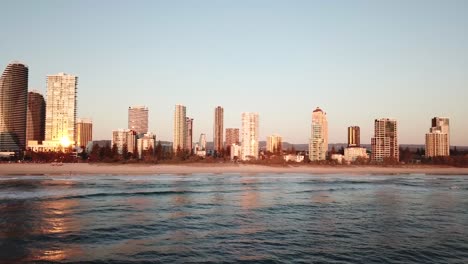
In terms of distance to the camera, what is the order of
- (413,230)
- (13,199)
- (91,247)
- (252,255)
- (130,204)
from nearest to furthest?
(252,255) → (91,247) → (413,230) → (130,204) → (13,199)

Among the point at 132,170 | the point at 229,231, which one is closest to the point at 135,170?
the point at 132,170

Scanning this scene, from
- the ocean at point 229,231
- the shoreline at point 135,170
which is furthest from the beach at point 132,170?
the ocean at point 229,231

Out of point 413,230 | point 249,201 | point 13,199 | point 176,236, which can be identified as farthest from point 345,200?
point 13,199

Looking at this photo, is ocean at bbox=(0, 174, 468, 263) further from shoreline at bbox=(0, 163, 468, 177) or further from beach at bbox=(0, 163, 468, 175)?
beach at bbox=(0, 163, 468, 175)

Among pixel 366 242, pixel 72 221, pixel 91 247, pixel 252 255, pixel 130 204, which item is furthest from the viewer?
pixel 130 204

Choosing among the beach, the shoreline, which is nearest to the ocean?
the shoreline

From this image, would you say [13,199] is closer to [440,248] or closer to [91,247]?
[91,247]

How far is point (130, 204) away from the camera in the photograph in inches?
1747

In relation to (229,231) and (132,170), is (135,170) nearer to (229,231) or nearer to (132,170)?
(132,170)

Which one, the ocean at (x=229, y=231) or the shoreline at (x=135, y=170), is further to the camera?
the shoreline at (x=135, y=170)

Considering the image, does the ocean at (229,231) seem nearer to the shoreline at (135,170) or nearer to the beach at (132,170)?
the shoreline at (135,170)

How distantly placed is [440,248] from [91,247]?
824 inches

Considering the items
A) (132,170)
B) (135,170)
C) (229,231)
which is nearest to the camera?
(229,231)

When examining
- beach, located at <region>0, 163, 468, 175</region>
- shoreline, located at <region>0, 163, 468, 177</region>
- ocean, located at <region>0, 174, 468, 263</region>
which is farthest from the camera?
beach, located at <region>0, 163, 468, 175</region>
